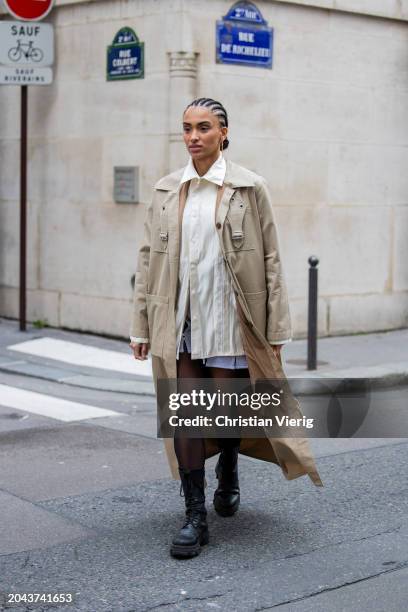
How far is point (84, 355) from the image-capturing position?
436 inches

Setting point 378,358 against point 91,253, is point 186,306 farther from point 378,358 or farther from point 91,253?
point 91,253

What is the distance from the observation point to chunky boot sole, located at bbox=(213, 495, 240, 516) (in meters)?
5.78

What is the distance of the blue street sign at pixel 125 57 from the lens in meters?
11.5

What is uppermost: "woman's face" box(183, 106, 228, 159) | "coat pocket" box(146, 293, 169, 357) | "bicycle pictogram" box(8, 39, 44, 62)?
"bicycle pictogram" box(8, 39, 44, 62)

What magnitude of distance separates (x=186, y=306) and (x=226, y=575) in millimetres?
1244

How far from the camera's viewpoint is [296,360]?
1078 centimetres

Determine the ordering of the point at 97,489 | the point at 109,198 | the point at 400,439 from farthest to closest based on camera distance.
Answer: the point at 109,198
the point at 400,439
the point at 97,489

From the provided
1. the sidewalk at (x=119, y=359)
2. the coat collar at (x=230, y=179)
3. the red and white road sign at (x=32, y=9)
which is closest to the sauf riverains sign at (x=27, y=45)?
the red and white road sign at (x=32, y=9)

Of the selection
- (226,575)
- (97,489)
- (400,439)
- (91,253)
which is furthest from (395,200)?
(226,575)

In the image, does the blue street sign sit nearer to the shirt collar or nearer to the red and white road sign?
the red and white road sign

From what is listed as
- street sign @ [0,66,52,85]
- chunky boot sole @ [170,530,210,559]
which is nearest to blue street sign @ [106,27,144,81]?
street sign @ [0,66,52,85]

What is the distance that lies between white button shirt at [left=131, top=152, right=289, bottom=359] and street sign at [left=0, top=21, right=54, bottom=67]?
7012 mm

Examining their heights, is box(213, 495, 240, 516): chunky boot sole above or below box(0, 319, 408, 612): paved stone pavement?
above

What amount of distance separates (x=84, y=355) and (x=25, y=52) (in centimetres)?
333
